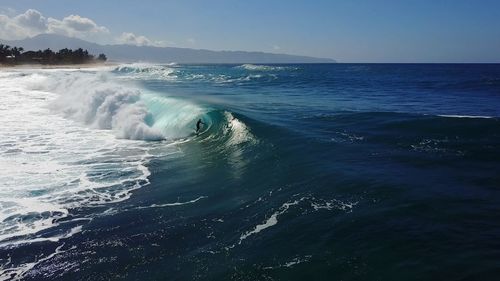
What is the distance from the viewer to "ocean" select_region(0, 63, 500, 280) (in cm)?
795

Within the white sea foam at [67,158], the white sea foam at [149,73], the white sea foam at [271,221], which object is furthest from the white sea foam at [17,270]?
the white sea foam at [149,73]

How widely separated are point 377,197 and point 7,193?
436 inches

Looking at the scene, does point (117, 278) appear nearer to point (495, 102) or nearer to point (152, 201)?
point (152, 201)

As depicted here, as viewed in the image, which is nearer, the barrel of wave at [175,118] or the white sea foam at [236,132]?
the white sea foam at [236,132]

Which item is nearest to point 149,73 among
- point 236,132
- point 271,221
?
point 236,132

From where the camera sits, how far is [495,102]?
30375mm

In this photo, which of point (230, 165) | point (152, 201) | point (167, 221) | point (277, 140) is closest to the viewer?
point (167, 221)

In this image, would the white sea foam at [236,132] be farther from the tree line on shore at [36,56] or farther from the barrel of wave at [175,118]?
the tree line on shore at [36,56]

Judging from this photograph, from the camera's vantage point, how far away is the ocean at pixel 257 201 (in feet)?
26.1

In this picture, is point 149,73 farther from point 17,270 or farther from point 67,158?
point 17,270

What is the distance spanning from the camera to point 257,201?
444 inches

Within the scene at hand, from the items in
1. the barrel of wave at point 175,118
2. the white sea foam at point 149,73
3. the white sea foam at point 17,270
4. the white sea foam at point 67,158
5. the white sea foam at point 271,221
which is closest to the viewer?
the white sea foam at point 17,270

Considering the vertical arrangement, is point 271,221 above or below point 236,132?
below

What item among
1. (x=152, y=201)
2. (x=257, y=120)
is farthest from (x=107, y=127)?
(x=152, y=201)
